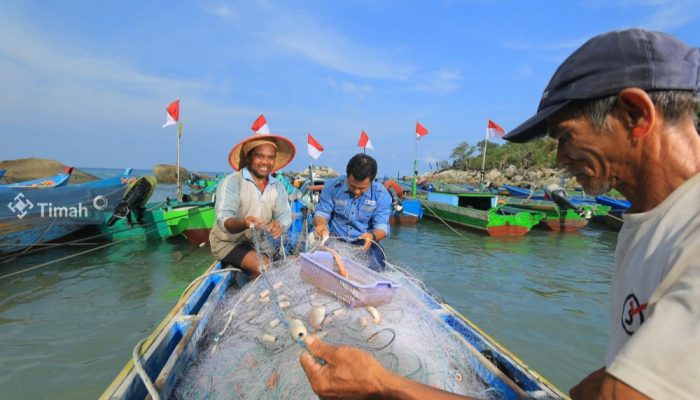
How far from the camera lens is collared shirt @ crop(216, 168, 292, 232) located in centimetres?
457

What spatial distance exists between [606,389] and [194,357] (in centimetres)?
276

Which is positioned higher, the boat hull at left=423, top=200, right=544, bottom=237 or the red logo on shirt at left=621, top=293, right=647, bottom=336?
the red logo on shirt at left=621, top=293, right=647, bottom=336

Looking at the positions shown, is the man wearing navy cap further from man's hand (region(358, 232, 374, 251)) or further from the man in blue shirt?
the man in blue shirt

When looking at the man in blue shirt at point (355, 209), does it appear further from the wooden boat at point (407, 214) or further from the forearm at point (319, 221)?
the wooden boat at point (407, 214)

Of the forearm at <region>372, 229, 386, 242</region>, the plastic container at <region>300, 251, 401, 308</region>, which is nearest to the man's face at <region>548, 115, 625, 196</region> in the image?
the plastic container at <region>300, 251, 401, 308</region>

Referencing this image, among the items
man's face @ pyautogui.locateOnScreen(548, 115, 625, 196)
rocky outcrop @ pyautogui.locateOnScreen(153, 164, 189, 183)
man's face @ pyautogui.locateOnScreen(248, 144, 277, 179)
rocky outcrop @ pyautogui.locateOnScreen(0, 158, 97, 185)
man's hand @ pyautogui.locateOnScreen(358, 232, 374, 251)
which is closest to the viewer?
man's face @ pyautogui.locateOnScreen(548, 115, 625, 196)

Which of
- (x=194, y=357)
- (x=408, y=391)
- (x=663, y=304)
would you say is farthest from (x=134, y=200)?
(x=663, y=304)

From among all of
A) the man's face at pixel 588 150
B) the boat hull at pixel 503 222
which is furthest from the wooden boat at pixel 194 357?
the boat hull at pixel 503 222

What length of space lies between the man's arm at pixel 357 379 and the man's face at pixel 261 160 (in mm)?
3765

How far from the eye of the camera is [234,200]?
4688 millimetres

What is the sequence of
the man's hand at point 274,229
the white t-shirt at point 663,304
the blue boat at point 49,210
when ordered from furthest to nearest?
the blue boat at point 49,210 → the man's hand at point 274,229 → the white t-shirt at point 663,304

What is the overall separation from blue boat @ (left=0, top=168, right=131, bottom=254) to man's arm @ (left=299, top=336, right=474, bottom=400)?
8.71 meters

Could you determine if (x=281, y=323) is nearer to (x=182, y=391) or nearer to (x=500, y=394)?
(x=182, y=391)

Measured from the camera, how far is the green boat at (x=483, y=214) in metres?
13.6
